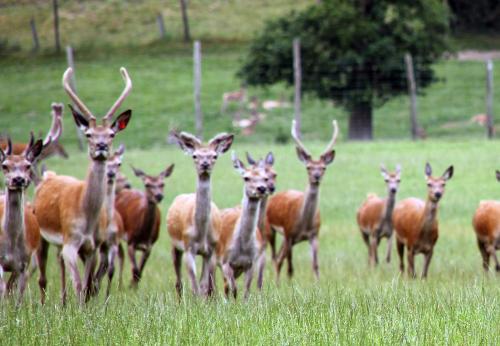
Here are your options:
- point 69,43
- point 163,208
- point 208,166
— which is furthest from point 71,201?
point 69,43

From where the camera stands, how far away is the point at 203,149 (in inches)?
388

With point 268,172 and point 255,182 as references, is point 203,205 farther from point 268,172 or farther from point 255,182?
point 268,172

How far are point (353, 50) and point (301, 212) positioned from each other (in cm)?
2023

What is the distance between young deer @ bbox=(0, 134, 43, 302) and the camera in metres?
8.60

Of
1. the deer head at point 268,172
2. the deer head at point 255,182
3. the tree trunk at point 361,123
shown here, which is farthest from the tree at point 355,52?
the deer head at point 255,182

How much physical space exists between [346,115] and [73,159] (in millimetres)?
15204

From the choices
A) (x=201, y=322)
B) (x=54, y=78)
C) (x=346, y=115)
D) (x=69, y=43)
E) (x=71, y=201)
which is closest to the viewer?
(x=201, y=322)

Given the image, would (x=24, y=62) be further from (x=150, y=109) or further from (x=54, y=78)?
(x=150, y=109)

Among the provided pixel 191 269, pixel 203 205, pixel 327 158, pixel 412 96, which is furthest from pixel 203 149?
pixel 412 96

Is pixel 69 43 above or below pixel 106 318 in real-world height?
above

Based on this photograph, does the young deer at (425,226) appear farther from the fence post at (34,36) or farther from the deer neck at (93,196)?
the fence post at (34,36)

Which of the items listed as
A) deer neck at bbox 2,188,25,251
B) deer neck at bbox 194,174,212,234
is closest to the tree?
deer neck at bbox 194,174,212,234

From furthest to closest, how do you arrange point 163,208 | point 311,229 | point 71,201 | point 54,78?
point 54,78
point 163,208
point 311,229
point 71,201

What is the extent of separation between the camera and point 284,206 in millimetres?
13359
